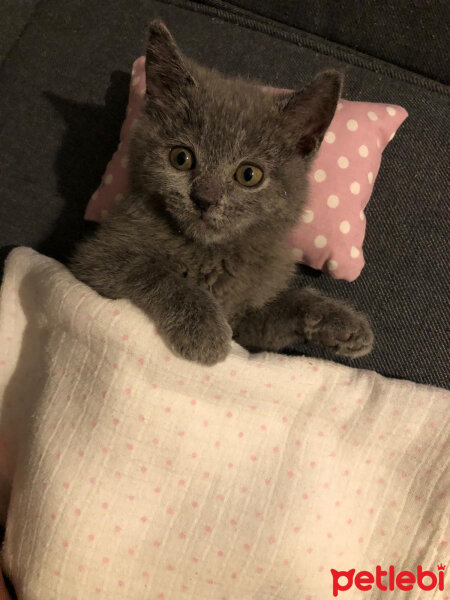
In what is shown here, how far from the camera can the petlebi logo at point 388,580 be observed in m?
0.92

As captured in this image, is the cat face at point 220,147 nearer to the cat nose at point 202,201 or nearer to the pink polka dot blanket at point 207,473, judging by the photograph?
the cat nose at point 202,201

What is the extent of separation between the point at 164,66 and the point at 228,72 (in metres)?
0.50

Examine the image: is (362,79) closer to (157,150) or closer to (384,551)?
(157,150)

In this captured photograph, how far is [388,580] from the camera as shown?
953 millimetres

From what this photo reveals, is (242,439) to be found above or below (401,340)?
below

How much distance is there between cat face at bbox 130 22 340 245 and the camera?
33.4 inches

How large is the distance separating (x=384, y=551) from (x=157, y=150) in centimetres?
99

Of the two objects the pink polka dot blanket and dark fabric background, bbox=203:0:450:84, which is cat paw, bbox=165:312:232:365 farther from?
dark fabric background, bbox=203:0:450:84

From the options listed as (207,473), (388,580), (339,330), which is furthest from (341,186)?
(388,580)

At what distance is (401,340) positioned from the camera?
1.18 metres

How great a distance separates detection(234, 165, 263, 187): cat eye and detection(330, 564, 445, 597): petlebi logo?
32.2 inches

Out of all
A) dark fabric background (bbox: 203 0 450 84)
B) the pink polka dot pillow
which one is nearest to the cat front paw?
the pink polka dot pillow

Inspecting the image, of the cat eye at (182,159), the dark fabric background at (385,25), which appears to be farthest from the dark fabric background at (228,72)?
the cat eye at (182,159)

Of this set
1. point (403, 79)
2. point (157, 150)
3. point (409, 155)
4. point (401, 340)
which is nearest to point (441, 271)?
point (401, 340)
